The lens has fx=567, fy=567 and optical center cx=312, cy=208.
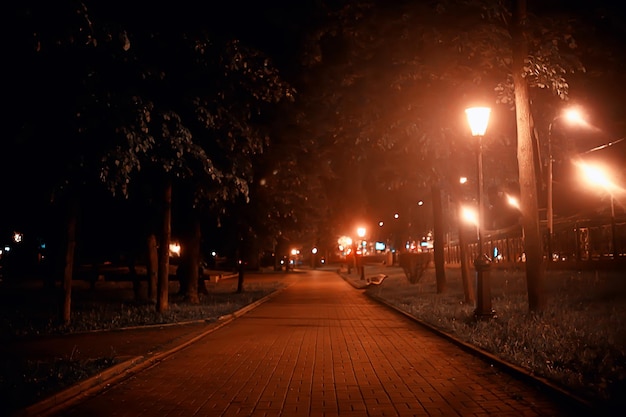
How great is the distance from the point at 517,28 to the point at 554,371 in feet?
26.8

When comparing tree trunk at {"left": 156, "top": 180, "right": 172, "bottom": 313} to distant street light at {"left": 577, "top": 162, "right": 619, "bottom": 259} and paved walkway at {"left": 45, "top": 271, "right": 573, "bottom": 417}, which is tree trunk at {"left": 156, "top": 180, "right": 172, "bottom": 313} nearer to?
paved walkway at {"left": 45, "top": 271, "right": 573, "bottom": 417}

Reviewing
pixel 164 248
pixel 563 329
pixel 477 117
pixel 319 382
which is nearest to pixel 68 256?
pixel 164 248

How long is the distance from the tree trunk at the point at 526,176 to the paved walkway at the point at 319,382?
2590mm

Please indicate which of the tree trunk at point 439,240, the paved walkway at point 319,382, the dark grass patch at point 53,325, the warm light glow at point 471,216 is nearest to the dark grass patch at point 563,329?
the paved walkway at point 319,382

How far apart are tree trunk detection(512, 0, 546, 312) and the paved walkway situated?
2590 mm

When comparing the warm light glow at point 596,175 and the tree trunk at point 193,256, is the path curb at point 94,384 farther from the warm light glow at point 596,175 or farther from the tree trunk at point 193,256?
the warm light glow at point 596,175

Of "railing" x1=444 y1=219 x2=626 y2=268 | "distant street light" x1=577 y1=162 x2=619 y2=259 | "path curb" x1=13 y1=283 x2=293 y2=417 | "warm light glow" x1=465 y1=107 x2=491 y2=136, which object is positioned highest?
"distant street light" x1=577 y1=162 x2=619 y2=259

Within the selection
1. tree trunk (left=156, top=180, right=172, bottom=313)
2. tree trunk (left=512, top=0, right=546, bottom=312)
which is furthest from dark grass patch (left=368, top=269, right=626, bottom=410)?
tree trunk (left=156, top=180, right=172, bottom=313)

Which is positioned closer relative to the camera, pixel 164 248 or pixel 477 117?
pixel 477 117

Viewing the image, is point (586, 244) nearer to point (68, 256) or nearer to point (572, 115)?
point (572, 115)

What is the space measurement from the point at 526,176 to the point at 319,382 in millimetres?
7587

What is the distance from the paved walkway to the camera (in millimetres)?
6367

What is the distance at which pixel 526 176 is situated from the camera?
12859 millimetres

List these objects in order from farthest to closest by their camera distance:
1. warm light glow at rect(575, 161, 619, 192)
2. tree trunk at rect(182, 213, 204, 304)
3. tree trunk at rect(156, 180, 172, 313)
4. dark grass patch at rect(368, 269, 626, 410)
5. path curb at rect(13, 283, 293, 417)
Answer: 1. warm light glow at rect(575, 161, 619, 192)
2. tree trunk at rect(182, 213, 204, 304)
3. tree trunk at rect(156, 180, 172, 313)
4. dark grass patch at rect(368, 269, 626, 410)
5. path curb at rect(13, 283, 293, 417)
